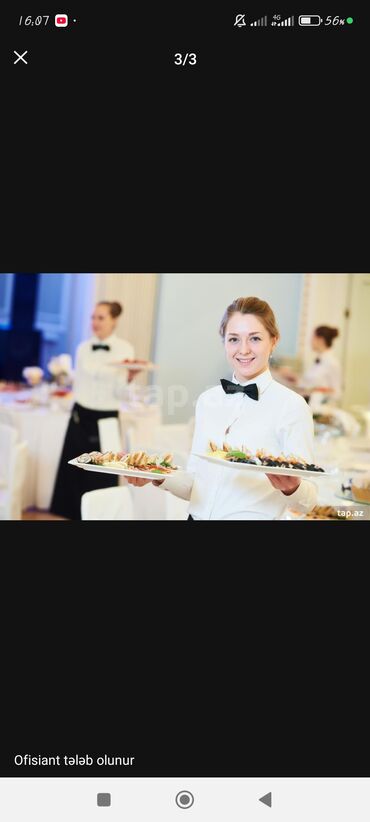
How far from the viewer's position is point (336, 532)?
1.85 m

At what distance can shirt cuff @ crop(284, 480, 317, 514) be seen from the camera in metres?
2.08

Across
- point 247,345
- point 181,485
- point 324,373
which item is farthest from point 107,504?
point 324,373

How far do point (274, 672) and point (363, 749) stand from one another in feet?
0.80

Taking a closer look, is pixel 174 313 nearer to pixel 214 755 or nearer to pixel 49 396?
pixel 49 396

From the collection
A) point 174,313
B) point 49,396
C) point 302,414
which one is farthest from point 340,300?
point 302,414

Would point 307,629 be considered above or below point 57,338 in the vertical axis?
below

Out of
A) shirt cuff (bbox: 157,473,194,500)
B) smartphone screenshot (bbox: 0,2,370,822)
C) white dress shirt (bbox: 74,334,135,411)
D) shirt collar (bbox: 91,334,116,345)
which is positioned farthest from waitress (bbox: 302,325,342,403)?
smartphone screenshot (bbox: 0,2,370,822)

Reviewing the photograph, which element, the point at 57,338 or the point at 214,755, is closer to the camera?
the point at 214,755
